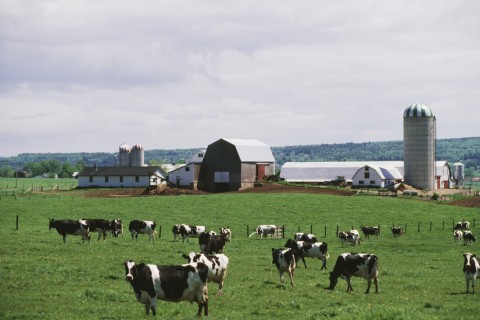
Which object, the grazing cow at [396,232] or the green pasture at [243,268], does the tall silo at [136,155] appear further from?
the grazing cow at [396,232]

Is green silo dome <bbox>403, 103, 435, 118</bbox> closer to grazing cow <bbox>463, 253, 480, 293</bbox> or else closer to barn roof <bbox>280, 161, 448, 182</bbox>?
barn roof <bbox>280, 161, 448, 182</bbox>

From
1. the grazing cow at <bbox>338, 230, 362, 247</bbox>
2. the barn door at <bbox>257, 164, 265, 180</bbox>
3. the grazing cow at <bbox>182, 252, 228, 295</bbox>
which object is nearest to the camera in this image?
the grazing cow at <bbox>182, 252, 228, 295</bbox>

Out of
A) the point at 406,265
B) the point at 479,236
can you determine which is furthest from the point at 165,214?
the point at 406,265

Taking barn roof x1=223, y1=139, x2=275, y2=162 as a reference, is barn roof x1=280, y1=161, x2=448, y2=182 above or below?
below

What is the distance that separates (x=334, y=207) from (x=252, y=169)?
131ft

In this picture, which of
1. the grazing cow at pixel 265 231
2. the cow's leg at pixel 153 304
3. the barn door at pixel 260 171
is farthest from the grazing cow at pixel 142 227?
the barn door at pixel 260 171

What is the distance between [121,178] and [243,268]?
85029 mm

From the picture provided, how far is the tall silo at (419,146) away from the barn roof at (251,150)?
24.6m

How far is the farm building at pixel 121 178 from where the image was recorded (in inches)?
4513

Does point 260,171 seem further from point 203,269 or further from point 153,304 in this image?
point 153,304

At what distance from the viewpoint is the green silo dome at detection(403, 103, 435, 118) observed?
387 ft

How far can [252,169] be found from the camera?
113 metres

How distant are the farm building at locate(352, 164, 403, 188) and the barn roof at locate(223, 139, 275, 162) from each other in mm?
15825

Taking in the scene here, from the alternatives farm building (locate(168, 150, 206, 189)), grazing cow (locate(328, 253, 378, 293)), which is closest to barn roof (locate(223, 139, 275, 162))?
farm building (locate(168, 150, 206, 189))
